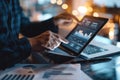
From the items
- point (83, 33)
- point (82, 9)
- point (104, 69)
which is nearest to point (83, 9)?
point (82, 9)

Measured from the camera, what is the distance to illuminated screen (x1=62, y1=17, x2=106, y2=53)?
2.54ft

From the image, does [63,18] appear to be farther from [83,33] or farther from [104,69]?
[104,69]

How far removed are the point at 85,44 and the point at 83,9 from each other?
47.6 inches

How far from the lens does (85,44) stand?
76cm

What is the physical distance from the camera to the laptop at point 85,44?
0.77 m

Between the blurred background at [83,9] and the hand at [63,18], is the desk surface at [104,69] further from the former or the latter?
the blurred background at [83,9]

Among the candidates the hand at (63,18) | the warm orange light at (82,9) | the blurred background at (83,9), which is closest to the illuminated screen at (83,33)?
the hand at (63,18)

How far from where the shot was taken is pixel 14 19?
3.05 feet

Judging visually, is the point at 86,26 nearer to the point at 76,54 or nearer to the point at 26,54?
the point at 76,54

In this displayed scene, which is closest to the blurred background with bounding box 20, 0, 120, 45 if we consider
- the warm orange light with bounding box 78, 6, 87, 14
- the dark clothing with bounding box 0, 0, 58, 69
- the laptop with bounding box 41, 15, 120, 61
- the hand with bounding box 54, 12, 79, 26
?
the warm orange light with bounding box 78, 6, 87, 14

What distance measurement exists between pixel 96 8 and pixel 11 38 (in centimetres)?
113

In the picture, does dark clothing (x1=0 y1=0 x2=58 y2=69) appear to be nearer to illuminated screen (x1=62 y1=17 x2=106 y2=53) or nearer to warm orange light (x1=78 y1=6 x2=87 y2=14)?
illuminated screen (x1=62 y1=17 x2=106 y2=53)

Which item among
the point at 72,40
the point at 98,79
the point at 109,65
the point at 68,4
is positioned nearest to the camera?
the point at 98,79

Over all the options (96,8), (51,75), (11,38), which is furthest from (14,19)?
(96,8)
